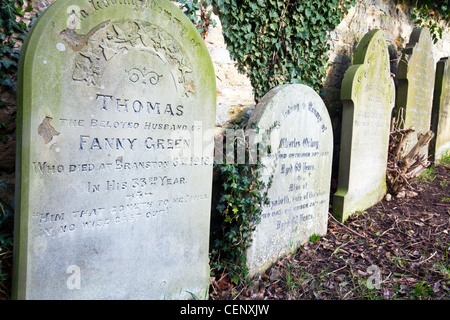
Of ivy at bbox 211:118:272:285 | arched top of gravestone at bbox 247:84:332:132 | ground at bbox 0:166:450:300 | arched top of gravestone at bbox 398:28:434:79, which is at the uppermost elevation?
arched top of gravestone at bbox 398:28:434:79

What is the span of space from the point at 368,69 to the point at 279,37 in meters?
1.14

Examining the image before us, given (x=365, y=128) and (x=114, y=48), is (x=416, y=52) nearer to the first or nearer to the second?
(x=365, y=128)

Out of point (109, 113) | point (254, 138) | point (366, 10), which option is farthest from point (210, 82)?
point (366, 10)

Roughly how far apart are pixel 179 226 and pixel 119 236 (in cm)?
43

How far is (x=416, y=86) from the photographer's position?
5.20 meters

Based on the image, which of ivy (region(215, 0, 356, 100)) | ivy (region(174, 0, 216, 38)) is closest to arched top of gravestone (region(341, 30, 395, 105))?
ivy (region(215, 0, 356, 100))

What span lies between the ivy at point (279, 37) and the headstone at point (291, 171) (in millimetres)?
611

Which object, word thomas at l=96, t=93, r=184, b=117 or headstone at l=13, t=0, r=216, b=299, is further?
word thomas at l=96, t=93, r=184, b=117

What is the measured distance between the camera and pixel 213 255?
9.55ft

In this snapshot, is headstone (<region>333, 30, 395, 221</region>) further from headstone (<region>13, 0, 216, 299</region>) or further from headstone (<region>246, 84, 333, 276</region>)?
headstone (<region>13, 0, 216, 299</region>)

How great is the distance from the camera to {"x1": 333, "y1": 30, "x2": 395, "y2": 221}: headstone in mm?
3801

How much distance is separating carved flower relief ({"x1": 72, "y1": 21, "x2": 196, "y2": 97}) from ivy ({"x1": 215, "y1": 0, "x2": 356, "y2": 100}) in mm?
1147

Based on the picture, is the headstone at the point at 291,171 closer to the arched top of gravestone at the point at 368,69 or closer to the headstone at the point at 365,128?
the headstone at the point at 365,128

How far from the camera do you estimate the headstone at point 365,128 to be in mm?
3801
